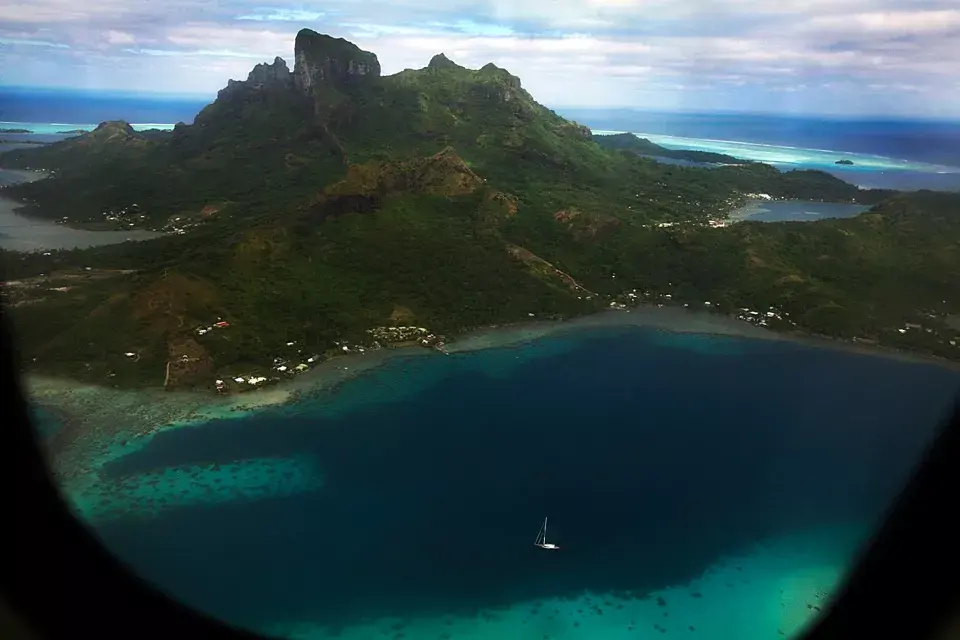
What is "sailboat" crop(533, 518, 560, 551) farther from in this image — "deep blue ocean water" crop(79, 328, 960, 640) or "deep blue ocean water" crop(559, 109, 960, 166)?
"deep blue ocean water" crop(559, 109, 960, 166)

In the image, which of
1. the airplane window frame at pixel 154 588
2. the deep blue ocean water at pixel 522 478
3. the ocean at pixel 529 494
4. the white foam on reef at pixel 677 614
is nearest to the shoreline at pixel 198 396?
the ocean at pixel 529 494


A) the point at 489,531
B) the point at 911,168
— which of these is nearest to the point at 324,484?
the point at 489,531

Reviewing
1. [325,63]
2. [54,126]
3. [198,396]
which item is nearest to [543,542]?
[198,396]

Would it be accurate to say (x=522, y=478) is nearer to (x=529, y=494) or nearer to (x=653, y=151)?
(x=529, y=494)

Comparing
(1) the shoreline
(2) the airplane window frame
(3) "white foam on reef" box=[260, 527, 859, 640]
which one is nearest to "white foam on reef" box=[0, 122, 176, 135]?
(1) the shoreline

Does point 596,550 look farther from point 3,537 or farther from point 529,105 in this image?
point 529,105

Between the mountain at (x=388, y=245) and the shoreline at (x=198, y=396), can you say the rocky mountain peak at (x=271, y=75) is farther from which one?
Answer: the shoreline at (x=198, y=396)
